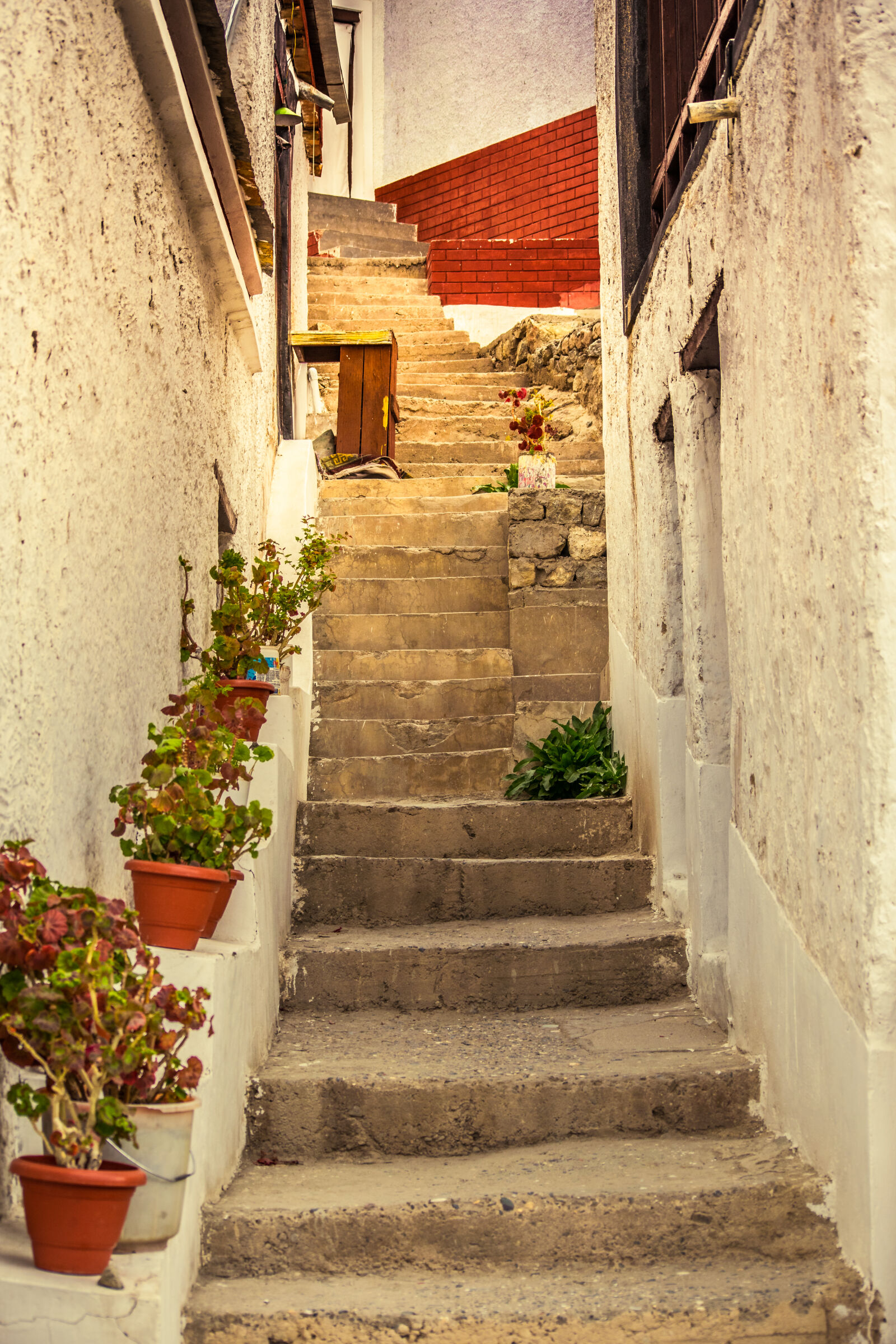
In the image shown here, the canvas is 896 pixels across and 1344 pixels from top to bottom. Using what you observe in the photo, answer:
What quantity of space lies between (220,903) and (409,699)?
10.4 ft

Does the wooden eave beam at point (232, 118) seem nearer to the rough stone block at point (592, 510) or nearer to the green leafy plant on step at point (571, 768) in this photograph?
the rough stone block at point (592, 510)

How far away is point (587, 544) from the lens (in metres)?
6.63

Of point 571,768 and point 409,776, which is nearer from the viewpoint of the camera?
point 571,768

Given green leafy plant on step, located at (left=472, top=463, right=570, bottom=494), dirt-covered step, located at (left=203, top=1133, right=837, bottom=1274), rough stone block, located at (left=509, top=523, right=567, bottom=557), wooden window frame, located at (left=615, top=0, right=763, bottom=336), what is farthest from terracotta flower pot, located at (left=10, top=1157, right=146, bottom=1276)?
green leafy plant on step, located at (left=472, top=463, right=570, bottom=494)

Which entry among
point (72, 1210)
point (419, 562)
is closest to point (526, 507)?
point (419, 562)

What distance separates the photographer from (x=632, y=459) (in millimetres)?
5547

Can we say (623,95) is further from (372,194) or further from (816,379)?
(372,194)

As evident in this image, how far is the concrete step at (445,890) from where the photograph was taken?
473 cm

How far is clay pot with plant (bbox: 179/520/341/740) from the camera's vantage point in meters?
4.17

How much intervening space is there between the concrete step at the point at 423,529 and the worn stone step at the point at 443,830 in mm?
2360

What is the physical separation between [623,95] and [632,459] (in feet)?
5.47

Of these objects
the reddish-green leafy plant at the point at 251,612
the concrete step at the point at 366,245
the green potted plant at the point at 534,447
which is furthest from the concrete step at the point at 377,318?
the reddish-green leafy plant at the point at 251,612

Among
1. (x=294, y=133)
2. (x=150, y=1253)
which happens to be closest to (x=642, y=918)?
(x=150, y=1253)

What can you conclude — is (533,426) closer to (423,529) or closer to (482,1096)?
(423,529)
